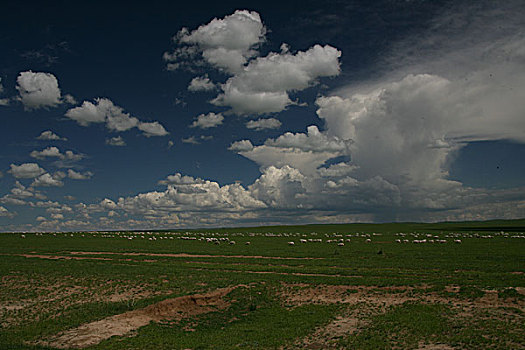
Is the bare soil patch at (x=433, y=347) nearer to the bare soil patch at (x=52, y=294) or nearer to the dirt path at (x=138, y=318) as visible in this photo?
the dirt path at (x=138, y=318)

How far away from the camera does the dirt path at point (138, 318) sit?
20438 mm

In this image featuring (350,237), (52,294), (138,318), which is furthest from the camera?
(350,237)

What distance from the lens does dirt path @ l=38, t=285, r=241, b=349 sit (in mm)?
20438

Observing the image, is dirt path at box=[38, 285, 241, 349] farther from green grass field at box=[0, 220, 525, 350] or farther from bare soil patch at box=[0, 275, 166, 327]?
bare soil patch at box=[0, 275, 166, 327]

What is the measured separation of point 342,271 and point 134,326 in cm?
2262

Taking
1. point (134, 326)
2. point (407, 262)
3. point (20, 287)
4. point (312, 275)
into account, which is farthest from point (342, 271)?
point (20, 287)

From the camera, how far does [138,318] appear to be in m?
23.8

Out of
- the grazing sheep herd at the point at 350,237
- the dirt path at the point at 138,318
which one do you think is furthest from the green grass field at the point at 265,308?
the grazing sheep herd at the point at 350,237

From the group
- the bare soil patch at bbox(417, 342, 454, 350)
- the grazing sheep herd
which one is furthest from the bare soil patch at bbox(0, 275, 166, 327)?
the grazing sheep herd

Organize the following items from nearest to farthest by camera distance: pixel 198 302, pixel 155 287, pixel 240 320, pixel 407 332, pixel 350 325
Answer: pixel 407 332 → pixel 350 325 → pixel 240 320 → pixel 198 302 → pixel 155 287

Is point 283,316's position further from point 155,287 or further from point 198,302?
point 155,287

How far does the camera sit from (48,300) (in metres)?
29.7

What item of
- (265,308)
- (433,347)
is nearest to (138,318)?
(265,308)

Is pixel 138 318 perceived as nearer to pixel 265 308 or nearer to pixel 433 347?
→ pixel 265 308
